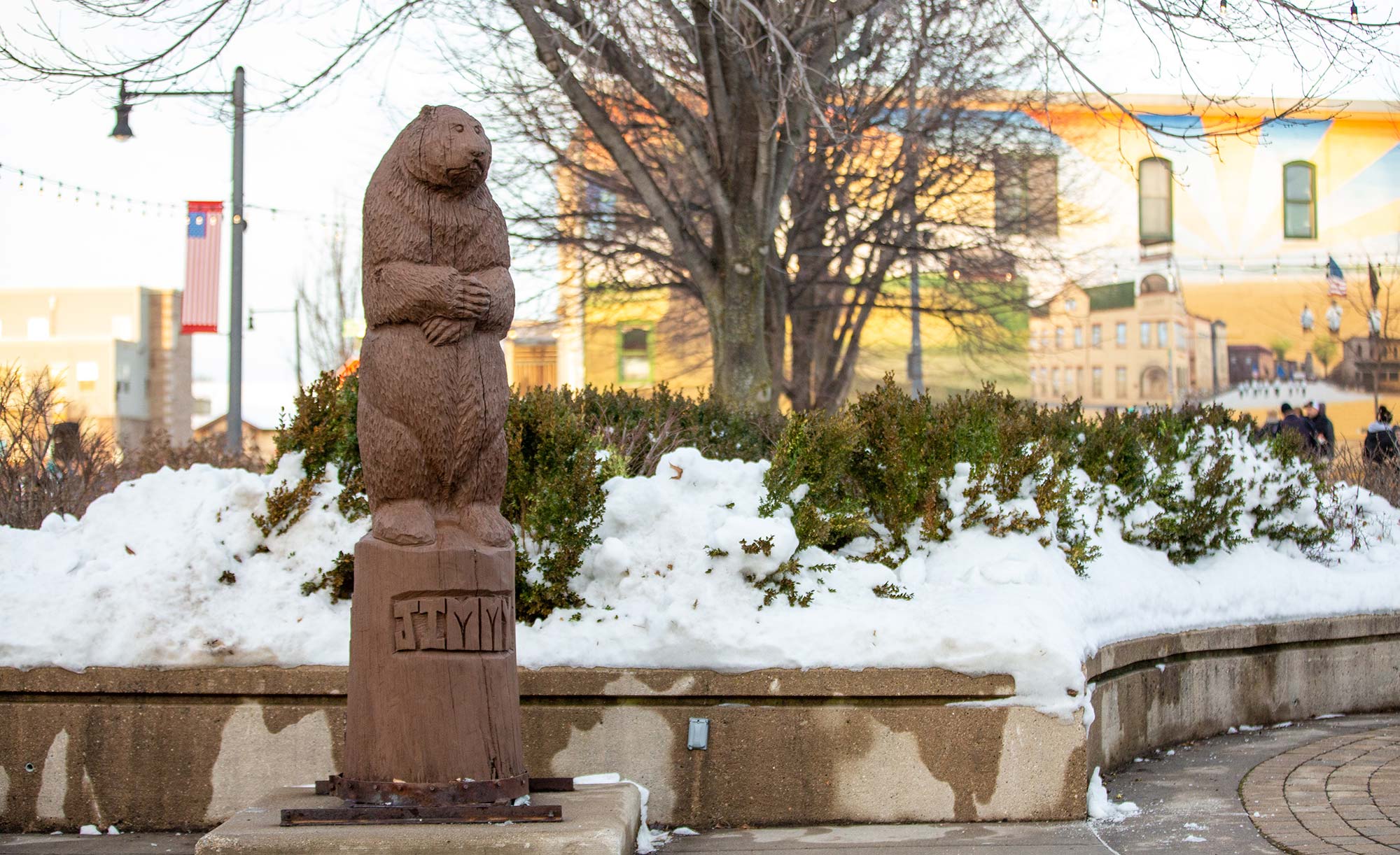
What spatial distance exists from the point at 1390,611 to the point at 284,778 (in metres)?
7.37

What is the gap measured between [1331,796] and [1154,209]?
1252 inches

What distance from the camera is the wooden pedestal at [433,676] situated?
541cm

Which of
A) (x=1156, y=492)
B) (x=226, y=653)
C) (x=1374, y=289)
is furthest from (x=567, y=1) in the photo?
(x=1374, y=289)

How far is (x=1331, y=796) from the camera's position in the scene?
6879 mm

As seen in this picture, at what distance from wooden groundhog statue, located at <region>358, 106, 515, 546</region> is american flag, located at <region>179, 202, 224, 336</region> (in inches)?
428

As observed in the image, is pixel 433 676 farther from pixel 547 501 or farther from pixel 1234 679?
pixel 1234 679

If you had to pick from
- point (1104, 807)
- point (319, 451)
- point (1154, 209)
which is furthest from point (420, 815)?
point (1154, 209)

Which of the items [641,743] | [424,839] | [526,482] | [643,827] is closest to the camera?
[424,839]

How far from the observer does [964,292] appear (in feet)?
70.1

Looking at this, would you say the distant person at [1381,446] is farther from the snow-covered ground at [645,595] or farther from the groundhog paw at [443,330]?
the groundhog paw at [443,330]

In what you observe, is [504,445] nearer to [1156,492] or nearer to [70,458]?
[1156,492]

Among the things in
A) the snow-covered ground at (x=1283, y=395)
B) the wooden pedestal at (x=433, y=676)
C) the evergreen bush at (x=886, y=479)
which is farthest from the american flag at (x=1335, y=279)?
the wooden pedestal at (x=433, y=676)

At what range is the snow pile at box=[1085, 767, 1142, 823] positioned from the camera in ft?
21.8

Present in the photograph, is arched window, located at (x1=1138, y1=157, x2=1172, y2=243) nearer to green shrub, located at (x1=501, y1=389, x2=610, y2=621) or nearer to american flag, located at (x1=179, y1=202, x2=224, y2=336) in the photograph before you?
american flag, located at (x1=179, y1=202, x2=224, y2=336)
